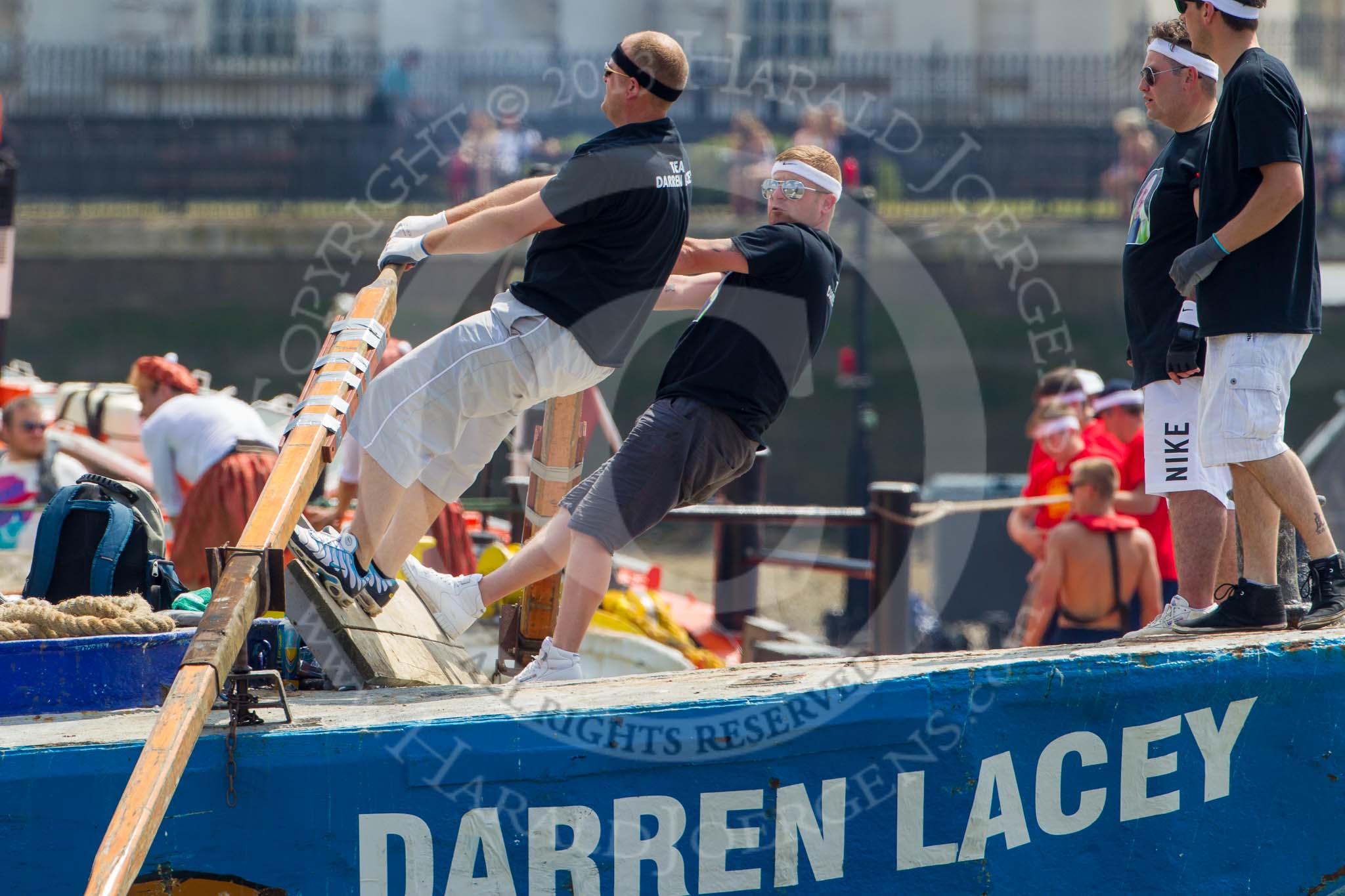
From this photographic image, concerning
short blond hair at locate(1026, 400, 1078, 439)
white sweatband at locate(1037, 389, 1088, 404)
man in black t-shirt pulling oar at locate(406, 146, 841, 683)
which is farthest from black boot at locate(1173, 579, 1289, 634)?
white sweatband at locate(1037, 389, 1088, 404)

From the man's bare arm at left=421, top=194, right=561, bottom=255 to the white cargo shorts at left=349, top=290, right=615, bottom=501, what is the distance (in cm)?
22

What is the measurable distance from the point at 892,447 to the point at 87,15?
683 inches

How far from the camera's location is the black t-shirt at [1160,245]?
421cm

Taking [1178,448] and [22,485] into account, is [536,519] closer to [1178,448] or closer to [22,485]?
[1178,448]

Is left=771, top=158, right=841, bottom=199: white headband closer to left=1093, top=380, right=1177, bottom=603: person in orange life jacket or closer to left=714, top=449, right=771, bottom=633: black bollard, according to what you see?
left=1093, top=380, right=1177, bottom=603: person in orange life jacket

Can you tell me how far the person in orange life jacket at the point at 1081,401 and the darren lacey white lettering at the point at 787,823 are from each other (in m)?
4.72

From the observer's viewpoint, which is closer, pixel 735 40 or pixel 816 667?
pixel 816 667

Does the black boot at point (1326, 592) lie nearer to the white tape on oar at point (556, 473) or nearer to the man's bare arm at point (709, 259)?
the man's bare arm at point (709, 259)

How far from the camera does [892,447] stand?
22.0 metres

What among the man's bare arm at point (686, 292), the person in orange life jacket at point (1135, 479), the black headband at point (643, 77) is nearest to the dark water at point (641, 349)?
the person in orange life jacket at point (1135, 479)

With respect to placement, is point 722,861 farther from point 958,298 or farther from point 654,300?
point 958,298

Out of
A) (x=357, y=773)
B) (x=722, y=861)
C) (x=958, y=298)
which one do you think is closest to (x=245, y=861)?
(x=357, y=773)

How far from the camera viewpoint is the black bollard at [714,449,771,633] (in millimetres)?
8828

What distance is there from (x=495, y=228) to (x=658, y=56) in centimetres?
69
